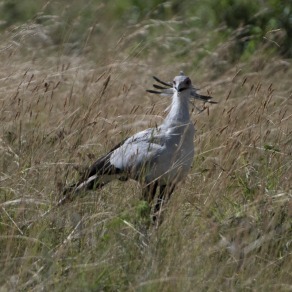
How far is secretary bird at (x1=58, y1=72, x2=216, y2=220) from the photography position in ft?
17.3

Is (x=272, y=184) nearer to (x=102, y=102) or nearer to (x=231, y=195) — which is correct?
(x=231, y=195)

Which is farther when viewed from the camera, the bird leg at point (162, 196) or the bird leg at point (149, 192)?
the bird leg at point (149, 192)

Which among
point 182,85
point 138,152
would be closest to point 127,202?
point 138,152

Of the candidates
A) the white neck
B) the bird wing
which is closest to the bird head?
the white neck

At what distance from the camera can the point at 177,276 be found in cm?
442

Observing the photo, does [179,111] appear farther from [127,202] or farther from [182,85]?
[127,202]

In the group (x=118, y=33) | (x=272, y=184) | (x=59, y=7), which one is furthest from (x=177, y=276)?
(x=59, y=7)

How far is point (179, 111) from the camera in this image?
221 inches

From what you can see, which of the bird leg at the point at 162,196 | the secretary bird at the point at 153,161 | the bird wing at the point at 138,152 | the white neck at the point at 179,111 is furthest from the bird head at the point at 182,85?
the bird leg at the point at 162,196

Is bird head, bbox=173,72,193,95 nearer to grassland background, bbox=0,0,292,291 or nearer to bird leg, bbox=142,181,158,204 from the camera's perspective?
grassland background, bbox=0,0,292,291

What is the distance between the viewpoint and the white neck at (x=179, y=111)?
5586 mm

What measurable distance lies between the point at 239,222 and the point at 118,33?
494 centimetres

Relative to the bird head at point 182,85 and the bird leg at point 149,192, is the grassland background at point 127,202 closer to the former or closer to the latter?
the bird leg at point 149,192

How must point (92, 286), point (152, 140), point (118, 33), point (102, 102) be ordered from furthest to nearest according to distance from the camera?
point (118, 33) → point (102, 102) → point (152, 140) → point (92, 286)
